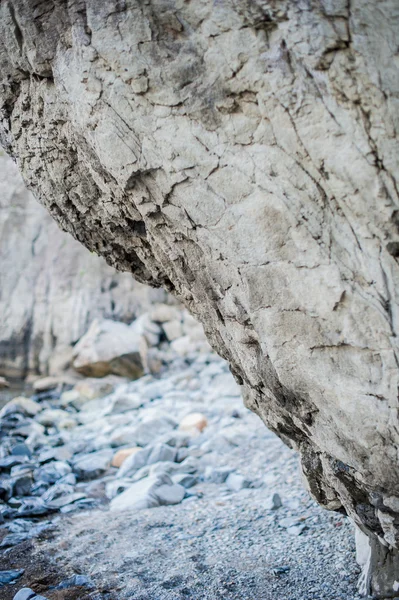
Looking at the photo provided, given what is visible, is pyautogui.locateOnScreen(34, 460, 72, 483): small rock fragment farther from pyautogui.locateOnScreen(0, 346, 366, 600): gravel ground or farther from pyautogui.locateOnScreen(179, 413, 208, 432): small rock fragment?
pyautogui.locateOnScreen(179, 413, 208, 432): small rock fragment

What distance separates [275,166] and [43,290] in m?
13.1

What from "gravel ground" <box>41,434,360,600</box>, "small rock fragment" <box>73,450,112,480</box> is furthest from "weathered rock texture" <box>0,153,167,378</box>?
"gravel ground" <box>41,434,360,600</box>

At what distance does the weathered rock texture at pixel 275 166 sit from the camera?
237 cm

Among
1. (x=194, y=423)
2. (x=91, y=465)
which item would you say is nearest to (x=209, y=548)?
(x=91, y=465)

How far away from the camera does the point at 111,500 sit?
20.4ft

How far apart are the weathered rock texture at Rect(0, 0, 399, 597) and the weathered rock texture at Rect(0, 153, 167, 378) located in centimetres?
1152

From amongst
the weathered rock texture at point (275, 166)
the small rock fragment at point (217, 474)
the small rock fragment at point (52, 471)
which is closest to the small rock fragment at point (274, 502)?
the small rock fragment at point (217, 474)

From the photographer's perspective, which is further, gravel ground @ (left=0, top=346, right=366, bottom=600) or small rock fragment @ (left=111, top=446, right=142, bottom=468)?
small rock fragment @ (left=111, top=446, right=142, bottom=468)

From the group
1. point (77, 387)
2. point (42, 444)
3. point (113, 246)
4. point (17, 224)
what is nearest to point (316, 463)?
point (113, 246)

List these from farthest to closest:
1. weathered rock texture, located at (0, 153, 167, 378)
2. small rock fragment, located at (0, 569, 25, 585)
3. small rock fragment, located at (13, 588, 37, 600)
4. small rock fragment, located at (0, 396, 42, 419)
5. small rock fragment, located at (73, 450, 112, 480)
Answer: weathered rock texture, located at (0, 153, 167, 378), small rock fragment, located at (0, 396, 42, 419), small rock fragment, located at (73, 450, 112, 480), small rock fragment, located at (0, 569, 25, 585), small rock fragment, located at (13, 588, 37, 600)

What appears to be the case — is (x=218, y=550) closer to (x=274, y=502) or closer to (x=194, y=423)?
(x=274, y=502)

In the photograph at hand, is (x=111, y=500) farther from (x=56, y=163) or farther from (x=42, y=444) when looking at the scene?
(x=56, y=163)

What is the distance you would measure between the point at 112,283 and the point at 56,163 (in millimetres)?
11966

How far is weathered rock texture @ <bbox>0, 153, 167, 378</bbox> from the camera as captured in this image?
1401 cm
